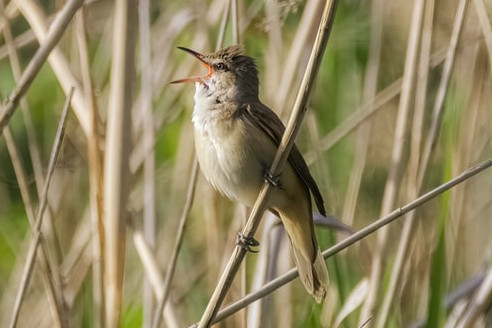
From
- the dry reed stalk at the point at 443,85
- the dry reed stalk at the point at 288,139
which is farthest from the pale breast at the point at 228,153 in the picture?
the dry reed stalk at the point at 443,85

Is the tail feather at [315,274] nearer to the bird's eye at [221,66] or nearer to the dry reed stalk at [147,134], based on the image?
the dry reed stalk at [147,134]

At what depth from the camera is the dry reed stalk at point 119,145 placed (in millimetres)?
2053

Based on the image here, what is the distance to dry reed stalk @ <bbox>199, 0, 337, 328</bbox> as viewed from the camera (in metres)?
1.58

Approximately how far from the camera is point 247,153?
7.30 feet

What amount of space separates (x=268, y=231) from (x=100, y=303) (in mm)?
570

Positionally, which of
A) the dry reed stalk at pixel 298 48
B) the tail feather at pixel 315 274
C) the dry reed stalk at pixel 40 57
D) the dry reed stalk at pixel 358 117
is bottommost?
the tail feather at pixel 315 274

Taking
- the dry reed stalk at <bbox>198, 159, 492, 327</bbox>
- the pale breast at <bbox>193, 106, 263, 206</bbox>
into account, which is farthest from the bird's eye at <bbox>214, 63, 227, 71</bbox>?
the dry reed stalk at <bbox>198, 159, 492, 327</bbox>

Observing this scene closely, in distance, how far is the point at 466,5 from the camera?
2186 mm

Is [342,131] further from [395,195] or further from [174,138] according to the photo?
[174,138]

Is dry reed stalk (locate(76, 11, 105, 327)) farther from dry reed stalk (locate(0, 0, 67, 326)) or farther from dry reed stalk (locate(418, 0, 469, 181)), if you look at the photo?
dry reed stalk (locate(418, 0, 469, 181))

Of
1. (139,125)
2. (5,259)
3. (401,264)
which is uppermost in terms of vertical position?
(139,125)

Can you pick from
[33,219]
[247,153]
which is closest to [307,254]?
[247,153]

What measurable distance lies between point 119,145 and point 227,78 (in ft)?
1.45

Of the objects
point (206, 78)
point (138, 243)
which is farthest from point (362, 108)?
point (138, 243)
